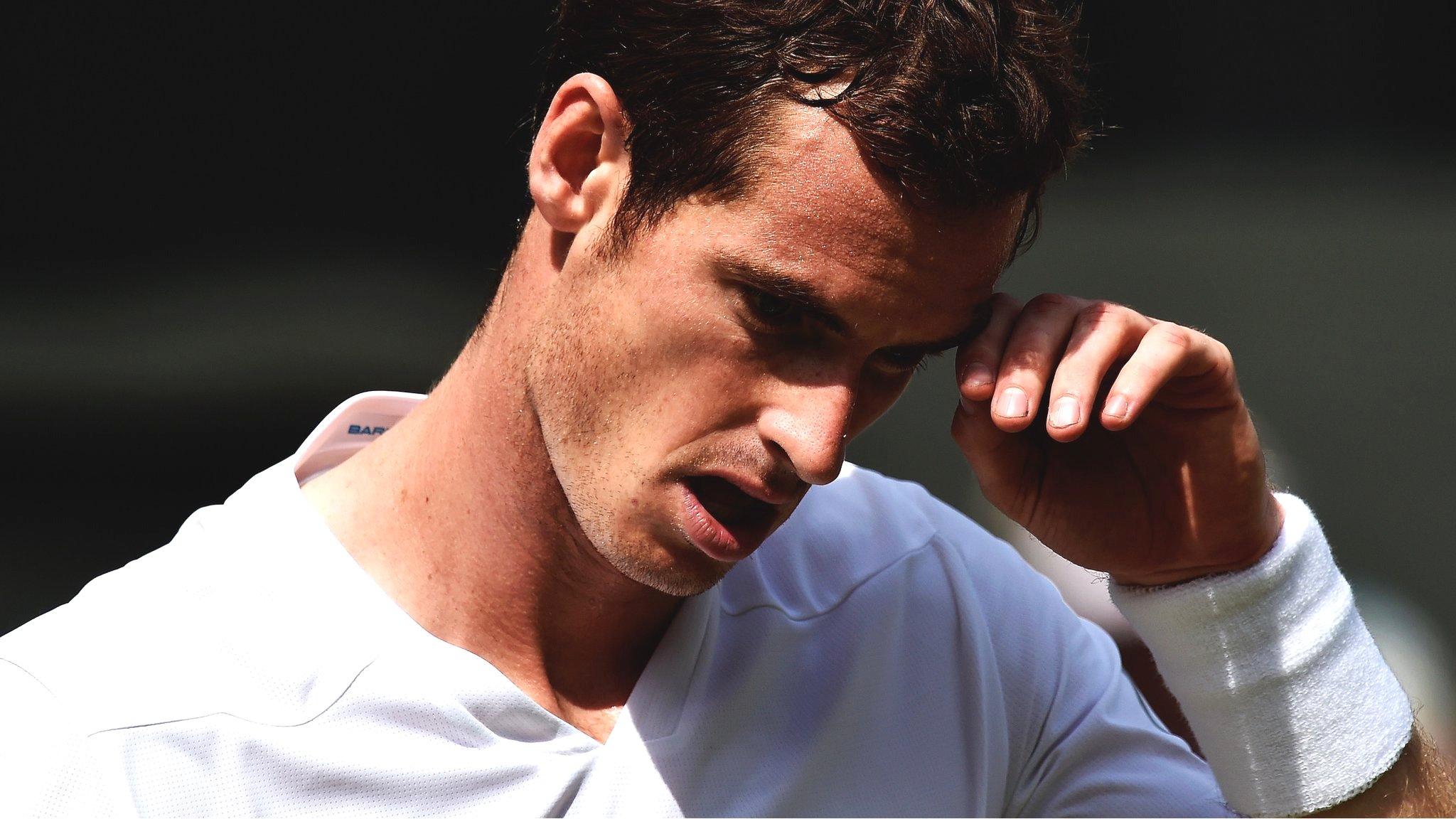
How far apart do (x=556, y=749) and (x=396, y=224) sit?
2990mm

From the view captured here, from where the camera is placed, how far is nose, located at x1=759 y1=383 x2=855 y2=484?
1.49 metres

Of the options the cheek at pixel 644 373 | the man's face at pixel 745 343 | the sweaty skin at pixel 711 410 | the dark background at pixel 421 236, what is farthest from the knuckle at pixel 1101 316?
the dark background at pixel 421 236

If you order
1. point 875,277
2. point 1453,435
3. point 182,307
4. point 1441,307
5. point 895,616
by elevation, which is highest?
point 875,277

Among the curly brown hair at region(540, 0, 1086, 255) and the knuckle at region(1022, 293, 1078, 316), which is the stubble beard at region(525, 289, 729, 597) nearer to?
the curly brown hair at region(540, 0, 1086, 255)

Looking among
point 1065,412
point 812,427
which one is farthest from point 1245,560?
point 812,427

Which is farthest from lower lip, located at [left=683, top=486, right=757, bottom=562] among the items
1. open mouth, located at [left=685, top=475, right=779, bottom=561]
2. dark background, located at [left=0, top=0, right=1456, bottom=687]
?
dark background, located at [left=0, top=0, right=1456, bottom=687]

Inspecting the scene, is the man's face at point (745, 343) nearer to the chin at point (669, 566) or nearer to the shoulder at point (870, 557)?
the chin at point (669, 566)

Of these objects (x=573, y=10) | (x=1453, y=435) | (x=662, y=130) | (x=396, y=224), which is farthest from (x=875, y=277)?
(x=1453, y=435)

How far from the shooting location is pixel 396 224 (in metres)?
4.29

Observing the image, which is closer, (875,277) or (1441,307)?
(875,277)

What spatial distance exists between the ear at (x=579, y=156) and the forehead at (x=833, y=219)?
0.20m

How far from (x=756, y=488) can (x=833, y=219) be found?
318 mm

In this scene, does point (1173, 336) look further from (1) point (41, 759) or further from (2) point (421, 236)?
(2) point (421, 236)

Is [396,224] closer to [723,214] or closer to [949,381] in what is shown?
[949,381]
